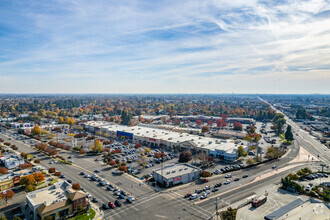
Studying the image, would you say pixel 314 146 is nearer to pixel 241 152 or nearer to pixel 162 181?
pixel 241 152

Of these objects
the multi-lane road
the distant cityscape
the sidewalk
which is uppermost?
the distant cityscape

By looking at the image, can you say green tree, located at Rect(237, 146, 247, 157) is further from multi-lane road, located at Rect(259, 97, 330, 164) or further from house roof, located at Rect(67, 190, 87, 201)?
house roof, located at Rect(67, 190, 87, 201)

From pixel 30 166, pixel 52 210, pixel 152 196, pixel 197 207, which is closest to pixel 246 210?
pixel 197 207

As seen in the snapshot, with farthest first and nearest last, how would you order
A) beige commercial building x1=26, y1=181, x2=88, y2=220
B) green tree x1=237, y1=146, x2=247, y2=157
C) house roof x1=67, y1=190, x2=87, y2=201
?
1. green tree x1=237, y1=146, x2=247, y2=157
2. house roof x1=67, y1=190, x2=87, y2=201
3. beige commercial building x1=26, y1=181, x2=88, y2=220

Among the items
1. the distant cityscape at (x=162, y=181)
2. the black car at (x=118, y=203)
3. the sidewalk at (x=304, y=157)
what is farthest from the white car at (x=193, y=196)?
the sidewalk at (x=304, y=157)

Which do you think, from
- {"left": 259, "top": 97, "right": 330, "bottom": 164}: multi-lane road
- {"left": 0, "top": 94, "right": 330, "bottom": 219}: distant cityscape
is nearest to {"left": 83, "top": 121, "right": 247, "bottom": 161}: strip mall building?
{"left": 0, "top": 94, "right": 330, "bottom": 219}: distant cityscape

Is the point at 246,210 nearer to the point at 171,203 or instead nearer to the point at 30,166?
the point at 171,203

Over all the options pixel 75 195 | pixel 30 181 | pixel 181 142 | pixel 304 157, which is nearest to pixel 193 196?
pixel 75 195

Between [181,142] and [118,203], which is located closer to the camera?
[118,203]
